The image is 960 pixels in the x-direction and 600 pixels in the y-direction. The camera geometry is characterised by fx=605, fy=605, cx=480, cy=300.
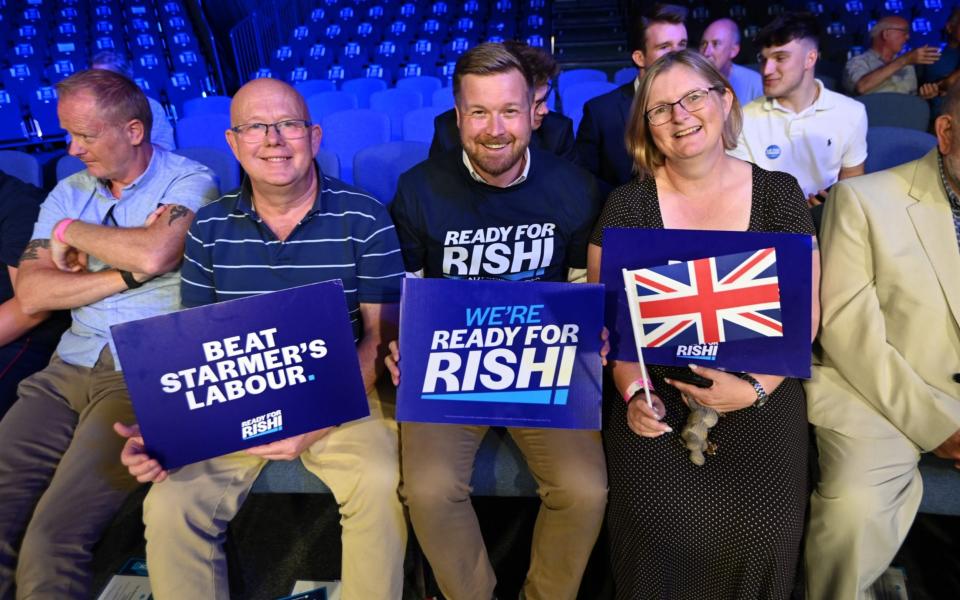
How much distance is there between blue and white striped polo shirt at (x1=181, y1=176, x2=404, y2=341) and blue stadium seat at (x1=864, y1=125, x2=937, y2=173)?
2.19 metres

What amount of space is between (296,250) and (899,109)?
3537mm

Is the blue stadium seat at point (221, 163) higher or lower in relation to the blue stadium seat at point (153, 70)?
lower

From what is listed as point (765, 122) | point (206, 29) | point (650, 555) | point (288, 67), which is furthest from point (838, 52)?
point (206, 29)

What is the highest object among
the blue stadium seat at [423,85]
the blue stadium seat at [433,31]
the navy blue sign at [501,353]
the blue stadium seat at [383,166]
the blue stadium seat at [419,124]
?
the blue stadium seat at [433,31]

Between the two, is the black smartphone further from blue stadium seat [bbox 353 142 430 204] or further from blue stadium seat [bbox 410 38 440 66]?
blue stadium seat [bbox 410 38 440 66]

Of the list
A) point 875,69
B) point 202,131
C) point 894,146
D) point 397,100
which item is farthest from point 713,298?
point 875,69

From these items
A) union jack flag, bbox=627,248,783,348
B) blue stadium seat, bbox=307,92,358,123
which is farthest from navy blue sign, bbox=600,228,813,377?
blue stadium seat, bbox=307,92,358,123

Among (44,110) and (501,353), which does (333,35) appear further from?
(501,353)

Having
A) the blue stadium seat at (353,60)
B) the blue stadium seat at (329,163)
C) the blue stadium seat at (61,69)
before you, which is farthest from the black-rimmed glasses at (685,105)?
the blue stadium seat at (61,69)

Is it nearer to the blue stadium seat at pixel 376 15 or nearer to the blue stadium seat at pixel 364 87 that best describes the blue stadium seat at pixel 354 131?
the blue stadium seat at pixel 364 87

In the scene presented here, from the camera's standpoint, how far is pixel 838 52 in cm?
745

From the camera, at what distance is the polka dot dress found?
1565 millimetres

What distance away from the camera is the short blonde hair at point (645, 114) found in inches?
69.8

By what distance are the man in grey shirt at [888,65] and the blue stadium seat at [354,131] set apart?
404 centimetres
